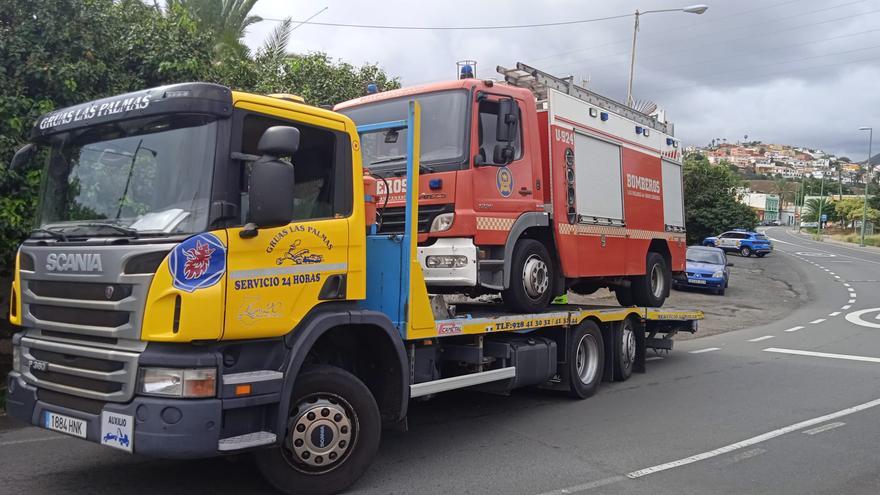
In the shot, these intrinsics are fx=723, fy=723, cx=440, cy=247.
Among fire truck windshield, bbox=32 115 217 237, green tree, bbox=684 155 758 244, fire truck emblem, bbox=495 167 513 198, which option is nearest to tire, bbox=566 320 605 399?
fire truck emblem, bbox=495 167 513 198

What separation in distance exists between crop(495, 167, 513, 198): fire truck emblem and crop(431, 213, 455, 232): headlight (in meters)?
0.64

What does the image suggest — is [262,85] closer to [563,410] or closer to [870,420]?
[563,410]

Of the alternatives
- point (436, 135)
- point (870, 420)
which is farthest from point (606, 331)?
point (436, 135)

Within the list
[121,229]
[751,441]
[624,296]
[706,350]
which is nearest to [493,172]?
[751,441]

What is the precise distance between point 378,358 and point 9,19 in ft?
18.1

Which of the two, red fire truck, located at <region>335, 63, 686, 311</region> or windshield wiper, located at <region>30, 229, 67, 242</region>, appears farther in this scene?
red fire truck, located at <region>335, 63, 686, 311</region>

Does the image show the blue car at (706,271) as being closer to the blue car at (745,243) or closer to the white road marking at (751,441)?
the white road marking at (751,441)

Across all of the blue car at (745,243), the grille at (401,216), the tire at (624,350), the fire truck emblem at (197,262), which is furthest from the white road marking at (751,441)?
the blue car at (745,243)

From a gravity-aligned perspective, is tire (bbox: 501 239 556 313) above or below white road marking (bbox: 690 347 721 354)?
above

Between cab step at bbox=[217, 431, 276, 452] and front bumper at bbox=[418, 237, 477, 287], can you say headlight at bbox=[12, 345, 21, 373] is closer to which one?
cab step at bbox=[217, 431, 276, 452]

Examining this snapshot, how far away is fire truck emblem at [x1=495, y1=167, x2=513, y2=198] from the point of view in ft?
22.6

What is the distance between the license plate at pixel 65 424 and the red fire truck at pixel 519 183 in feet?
8.93

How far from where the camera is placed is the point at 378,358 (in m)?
→ 5.32

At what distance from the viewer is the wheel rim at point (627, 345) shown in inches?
364
